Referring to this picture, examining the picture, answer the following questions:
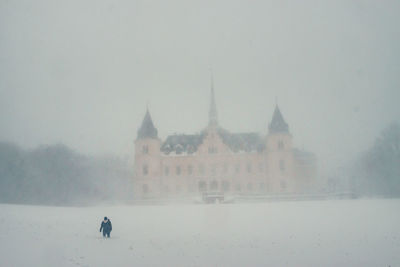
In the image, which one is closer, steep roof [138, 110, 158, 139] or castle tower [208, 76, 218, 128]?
steep roof [138, 110, 158, 139]

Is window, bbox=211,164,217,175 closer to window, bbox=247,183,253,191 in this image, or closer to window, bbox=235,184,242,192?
window, bbox=235,184,242,192

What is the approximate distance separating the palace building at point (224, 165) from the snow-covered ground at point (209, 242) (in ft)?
83.5

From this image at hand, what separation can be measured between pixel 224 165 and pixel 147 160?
10.0m

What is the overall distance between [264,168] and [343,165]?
39.3 feet

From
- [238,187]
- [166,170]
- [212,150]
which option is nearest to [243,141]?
[212,150]

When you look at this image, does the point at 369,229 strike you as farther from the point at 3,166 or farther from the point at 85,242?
the point at 3,166

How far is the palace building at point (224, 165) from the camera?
43344 millimetres

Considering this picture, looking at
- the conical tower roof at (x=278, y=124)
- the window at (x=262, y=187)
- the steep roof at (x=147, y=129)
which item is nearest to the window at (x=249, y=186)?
the window at (x=262, y=187)

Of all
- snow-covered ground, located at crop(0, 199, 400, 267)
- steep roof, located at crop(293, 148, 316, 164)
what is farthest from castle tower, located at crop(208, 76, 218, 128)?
snow-covered ground, located at crop(0, 199, 400, 267)

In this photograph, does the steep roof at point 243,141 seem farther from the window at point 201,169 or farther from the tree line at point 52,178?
the tree line at point 52,178

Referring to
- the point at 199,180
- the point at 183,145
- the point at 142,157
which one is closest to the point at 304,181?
the point at 199,180

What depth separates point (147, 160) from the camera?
146 feet

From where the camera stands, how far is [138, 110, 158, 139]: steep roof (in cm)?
4616

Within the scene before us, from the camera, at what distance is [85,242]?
1291 centimetres
